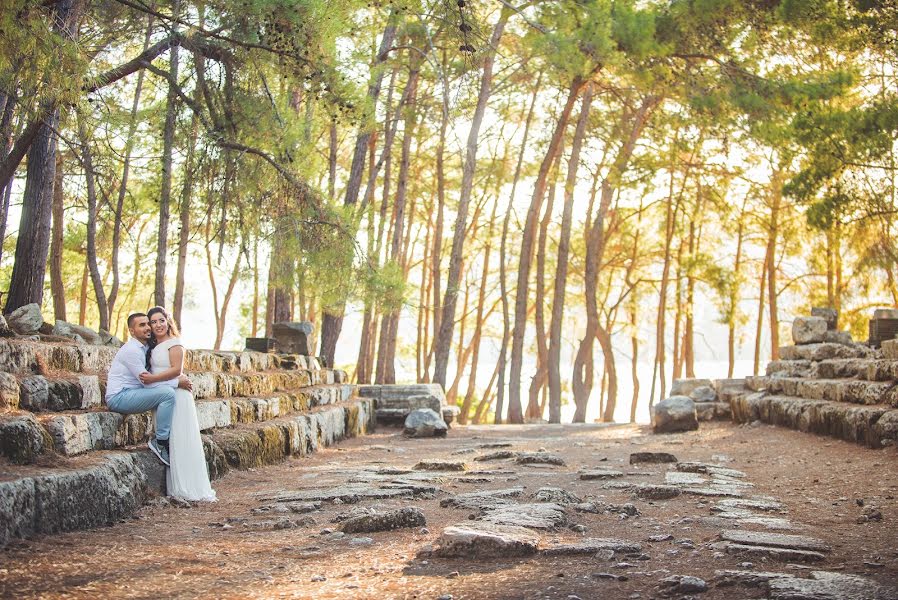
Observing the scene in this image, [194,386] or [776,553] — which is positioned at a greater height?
[194,386]

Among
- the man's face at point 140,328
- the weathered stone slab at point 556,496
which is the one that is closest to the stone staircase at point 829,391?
the weathered stone slab at point 556,496

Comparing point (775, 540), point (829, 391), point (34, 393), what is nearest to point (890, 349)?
point (829, 391)

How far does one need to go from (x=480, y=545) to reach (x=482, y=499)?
208 cm

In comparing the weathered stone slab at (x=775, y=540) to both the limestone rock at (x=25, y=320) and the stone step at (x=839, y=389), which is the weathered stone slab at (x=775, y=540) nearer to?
the stone step at (x=839, y=389)

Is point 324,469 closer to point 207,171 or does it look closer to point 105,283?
point 207,171

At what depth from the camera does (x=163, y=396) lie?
6656 mm

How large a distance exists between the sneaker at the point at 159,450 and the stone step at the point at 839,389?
7224 millimetres

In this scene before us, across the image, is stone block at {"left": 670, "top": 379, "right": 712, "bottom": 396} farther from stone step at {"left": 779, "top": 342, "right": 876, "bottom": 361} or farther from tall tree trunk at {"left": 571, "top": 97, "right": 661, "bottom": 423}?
tall tree trunk at {"left": 571, "top": 97, "right": 661, "bottom": 423}

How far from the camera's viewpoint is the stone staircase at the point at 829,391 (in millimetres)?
9883

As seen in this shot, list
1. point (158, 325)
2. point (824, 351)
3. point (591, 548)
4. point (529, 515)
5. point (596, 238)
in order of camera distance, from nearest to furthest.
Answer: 1. point (591, 548)
2. point (529, 515)
3. point (158, 325)
4. point (824, 351)
5. point (596, 238)

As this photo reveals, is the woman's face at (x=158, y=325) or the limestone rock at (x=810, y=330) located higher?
the limestone rock at (x=810, y=330)

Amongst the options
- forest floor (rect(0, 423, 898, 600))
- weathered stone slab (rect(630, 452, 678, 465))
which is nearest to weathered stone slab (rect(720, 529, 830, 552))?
forest floor (rect(0, 423, 898, 600))

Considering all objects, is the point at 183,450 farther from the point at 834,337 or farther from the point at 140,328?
the point at 834,337

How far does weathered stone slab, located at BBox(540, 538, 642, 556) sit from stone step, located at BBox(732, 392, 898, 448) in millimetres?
5657
